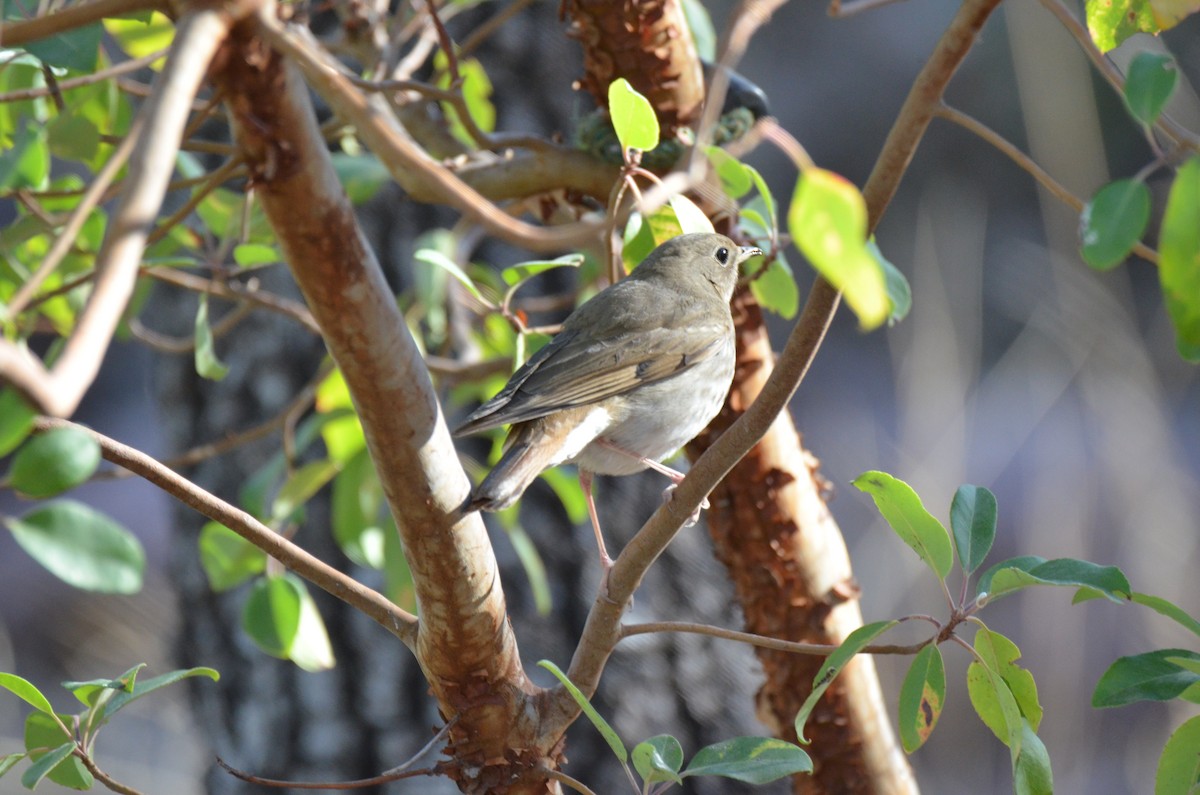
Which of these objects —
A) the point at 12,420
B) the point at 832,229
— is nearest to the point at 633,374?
the point at 12,420

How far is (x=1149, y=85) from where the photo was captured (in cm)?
96

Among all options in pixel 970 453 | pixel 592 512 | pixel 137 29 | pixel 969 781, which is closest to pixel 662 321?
pixel 592 512

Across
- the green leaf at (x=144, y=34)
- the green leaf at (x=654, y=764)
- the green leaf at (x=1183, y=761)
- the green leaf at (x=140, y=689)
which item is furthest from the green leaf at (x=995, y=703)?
the green leaf at (x=144, y=34)

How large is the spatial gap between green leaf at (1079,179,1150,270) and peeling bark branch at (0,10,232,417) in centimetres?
66

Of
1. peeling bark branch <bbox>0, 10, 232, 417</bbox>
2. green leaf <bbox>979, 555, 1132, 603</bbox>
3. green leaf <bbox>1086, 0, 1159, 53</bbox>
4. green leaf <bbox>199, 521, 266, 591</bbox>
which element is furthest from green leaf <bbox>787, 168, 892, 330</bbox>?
green leaf <bbox>199, 521, 266, 591</bbox>

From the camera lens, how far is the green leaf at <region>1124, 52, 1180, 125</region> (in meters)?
0.95

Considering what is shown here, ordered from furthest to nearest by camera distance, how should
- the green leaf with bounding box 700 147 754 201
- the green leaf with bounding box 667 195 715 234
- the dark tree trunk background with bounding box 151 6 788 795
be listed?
the dark tree trunk background with bounding box 151 6 788 795 < the green leaf with bounding box 700 147 754 201 < the green leaf with bounding box 667 195 715 234

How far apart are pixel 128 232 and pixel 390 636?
2503 mm

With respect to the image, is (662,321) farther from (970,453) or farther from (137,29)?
(970,453)

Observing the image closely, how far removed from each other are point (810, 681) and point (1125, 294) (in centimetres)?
451

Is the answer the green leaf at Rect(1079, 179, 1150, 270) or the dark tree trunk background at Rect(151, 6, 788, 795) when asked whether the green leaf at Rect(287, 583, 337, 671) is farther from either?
the green leaf at Rect(1079, 179, 1150, 270)

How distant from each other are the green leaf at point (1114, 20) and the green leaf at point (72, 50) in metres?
1.18

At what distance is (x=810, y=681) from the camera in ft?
6.00

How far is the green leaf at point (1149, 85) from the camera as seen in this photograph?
953mm
